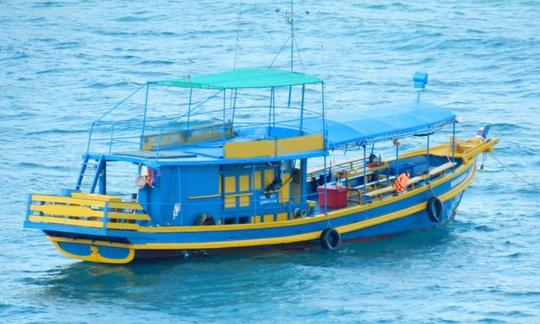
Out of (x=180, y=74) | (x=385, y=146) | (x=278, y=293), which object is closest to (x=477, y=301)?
(x=278, y=293)

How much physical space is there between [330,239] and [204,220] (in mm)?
3377

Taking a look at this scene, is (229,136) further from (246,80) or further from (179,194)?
(179,194)

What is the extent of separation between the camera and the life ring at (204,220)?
123 ft

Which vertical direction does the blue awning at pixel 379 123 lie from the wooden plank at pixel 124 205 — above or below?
above

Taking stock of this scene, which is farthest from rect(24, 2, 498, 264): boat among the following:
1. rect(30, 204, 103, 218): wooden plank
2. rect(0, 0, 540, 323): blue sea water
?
rect(0, 0, 540, 323): blue sea water

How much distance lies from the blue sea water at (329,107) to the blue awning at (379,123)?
2786 millimetres

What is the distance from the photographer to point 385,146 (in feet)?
171

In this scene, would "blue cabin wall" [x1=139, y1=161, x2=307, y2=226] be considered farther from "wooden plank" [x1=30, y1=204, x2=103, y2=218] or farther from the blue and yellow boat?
"wooden plank" [x1=30, y1=204, x2=103, y2=218]

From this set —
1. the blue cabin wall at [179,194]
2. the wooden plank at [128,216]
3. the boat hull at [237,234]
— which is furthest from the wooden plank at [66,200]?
the blue cabin wall at [179,194]

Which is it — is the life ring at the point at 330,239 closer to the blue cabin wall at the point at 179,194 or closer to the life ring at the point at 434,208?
the blue cabin wall at the point at 179,194

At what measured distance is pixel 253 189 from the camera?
38.7 m

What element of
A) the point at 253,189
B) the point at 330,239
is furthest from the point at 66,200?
the point at 330,239

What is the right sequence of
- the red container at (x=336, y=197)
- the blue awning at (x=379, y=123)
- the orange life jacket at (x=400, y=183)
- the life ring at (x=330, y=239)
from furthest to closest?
1. the orange life jacket at (x=400, y=183)
2. the red container at (x=336, y=197)
3. the blue awning at (x=379, y=123)
4. the life ring at (x=330, y=239)

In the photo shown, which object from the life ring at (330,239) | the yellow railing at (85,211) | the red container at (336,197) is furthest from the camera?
the red container at (336,197)
